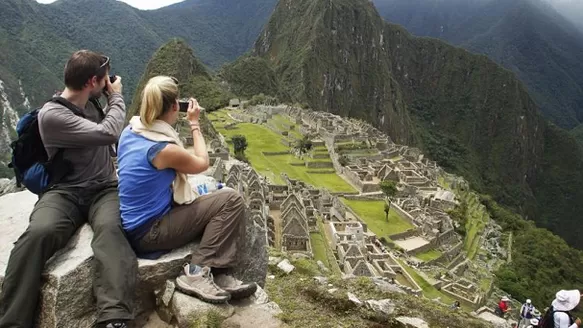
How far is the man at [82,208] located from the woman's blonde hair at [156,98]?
1.42 ft

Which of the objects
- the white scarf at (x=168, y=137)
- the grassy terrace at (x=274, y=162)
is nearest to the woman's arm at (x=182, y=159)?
the white scarf at (x=168, y=137)

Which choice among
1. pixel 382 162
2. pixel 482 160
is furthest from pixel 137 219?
pixel 482 160

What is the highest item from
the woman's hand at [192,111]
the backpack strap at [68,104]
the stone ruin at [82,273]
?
the woman's hand at [192,111]

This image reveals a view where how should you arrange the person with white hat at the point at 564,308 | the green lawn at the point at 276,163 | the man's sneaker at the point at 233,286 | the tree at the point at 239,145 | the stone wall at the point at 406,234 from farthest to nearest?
the tree at the point at 239,145 < the green lawn at the point at 276,163 < the stone wall at the point at 406,234 < the person with white hat at the point at 564,308 < the man's sneaker at the point at 233,286

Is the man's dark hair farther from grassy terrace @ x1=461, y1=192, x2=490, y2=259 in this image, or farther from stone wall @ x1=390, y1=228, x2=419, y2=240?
grassy terrace @ x1=461, y1=192, x2=490, y2=259

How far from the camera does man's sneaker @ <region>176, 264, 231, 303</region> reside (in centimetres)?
436

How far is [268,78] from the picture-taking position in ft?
349

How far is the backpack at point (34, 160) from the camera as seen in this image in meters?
4.60

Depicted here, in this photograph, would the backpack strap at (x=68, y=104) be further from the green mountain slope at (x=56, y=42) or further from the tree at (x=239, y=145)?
the green mountain slope at (x=56, y=42)

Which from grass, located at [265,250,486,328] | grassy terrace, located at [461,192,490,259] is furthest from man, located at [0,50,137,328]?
grassy terrace, located at [461,192,490,259]

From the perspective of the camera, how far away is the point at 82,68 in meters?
4.48

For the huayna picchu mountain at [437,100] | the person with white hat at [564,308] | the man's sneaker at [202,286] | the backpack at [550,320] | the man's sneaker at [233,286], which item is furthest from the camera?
the huayna picchu mountain at [437,100]

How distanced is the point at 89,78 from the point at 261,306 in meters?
2.79

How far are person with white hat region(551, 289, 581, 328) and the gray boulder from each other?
4495 mm
